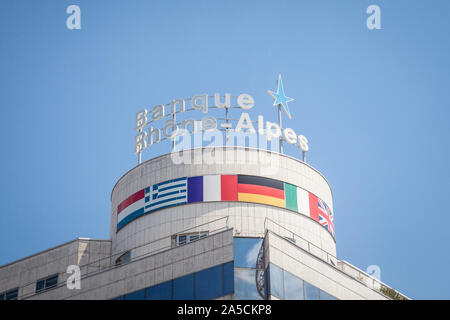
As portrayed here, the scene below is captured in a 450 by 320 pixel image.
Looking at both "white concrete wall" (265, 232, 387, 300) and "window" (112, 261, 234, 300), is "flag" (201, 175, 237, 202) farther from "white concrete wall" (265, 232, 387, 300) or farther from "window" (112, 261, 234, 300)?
"window" (112, 261, 234, 300)

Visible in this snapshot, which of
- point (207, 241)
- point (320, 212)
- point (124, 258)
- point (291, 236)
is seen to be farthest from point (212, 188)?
point (207, 241)

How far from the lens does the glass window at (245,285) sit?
62.8 meters

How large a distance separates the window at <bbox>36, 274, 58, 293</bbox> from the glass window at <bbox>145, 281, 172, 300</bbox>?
18193mm

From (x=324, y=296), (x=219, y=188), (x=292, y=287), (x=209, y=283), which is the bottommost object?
(x=324, y=296)

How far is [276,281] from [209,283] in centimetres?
551

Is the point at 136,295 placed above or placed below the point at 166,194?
below

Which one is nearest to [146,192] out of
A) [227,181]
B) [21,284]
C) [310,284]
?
[227,181]

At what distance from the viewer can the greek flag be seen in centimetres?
7979

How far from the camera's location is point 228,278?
6384cm

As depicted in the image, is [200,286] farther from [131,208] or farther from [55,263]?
[55,263]

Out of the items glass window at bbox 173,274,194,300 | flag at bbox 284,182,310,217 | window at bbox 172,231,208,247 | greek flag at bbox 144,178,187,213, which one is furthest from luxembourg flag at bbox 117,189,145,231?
glass window at bbox 173,274,194,300

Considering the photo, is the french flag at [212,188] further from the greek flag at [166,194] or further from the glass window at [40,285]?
the glass window at [40,285]

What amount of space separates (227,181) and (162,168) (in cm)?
730
